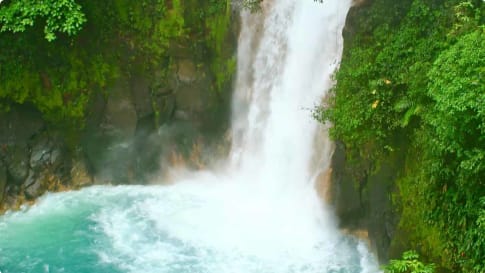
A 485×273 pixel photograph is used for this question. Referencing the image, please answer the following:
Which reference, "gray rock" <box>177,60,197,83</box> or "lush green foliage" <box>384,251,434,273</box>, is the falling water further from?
"lush green foliage" <box>384,251,434,273</box>

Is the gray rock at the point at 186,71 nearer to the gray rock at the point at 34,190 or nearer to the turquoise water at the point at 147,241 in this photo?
the turquoise water at the point at 147,241

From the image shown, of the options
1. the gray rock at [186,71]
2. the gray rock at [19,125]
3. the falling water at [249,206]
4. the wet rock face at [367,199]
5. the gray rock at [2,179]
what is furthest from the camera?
the gray rock at [186,71]

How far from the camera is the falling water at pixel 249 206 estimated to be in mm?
9867

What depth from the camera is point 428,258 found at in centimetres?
732

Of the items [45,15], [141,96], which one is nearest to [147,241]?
[141,96]

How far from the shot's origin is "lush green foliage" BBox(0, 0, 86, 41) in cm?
1073

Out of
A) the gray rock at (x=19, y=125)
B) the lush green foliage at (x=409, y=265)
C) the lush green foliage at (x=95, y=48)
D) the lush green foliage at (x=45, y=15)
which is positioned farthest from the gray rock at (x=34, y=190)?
the lush green foliage at (x=409, y=265)

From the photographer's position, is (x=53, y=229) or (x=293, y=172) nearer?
(x=53, y=229)

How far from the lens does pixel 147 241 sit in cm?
1048

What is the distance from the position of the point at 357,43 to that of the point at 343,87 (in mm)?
940

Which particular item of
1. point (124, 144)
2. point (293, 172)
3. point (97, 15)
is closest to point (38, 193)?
point (124, 144)

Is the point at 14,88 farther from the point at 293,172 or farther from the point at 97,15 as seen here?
the point at 293,172

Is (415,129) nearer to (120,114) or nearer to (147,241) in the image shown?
(147,241)

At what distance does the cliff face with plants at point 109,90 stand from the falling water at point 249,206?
53 centimetres
